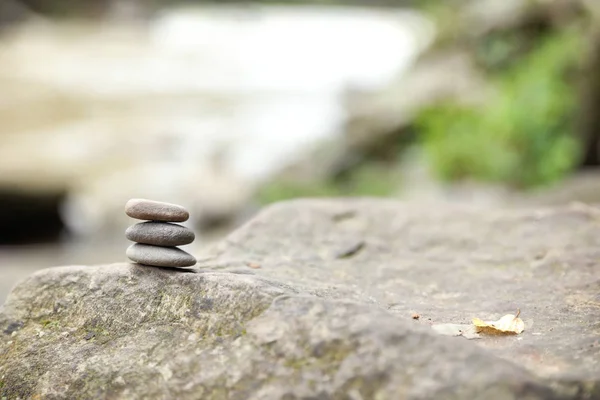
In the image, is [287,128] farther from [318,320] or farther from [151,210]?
[318,320]

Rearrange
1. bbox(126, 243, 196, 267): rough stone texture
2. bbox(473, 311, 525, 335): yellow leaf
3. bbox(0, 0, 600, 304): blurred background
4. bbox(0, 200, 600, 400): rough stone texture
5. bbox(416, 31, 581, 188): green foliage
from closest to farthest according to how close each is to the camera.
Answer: bbox(0, 200, 600, 400): rough stone texture < bbox(473, 311, 525, 335): yellow leaf < bbox(126, 243, 196, 267): rough stone texture < bbox(416, 31, 581, 188): green foliage < bbox(0, 0, 600, 304): blurred background

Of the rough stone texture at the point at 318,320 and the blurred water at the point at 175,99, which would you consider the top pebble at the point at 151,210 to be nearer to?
the rough stone texture at the point at 318,320

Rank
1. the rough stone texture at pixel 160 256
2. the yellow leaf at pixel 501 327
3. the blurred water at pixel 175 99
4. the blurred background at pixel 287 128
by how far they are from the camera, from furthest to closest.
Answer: the blurred water at pixel 175 99
the blurred background at pixel 287 128
the rough stone texture at pixel 160 256
the yellow leaf at pixel 501 327

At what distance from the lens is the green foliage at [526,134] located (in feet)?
25.2

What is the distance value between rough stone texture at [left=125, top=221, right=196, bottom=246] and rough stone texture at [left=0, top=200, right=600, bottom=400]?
0.39ft

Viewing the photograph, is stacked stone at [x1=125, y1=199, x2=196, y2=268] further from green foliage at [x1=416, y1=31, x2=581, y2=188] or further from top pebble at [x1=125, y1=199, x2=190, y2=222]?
green foliage at [x1=416, y1=31, x2=581, y2=188]

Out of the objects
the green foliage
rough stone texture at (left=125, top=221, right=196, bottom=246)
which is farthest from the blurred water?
rough stone texture at (left=125, top=221, right=196, bottom=246)

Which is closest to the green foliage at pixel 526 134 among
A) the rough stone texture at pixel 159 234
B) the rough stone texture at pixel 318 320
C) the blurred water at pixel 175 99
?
the blurred water at pixel 175 99

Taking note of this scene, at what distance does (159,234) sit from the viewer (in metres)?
2.41

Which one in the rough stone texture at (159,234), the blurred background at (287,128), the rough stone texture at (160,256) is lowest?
the blurred background at (287,128)

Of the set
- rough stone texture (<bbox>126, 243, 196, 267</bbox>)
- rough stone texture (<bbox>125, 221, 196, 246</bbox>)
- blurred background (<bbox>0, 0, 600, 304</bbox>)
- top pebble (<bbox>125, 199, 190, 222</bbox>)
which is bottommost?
blurred background (<bbox>0, 0, 600, 304</bbox>)

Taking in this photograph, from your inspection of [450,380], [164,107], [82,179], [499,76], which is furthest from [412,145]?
[450,380]

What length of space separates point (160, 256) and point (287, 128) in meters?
12.3

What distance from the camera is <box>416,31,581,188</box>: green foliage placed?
768cm
